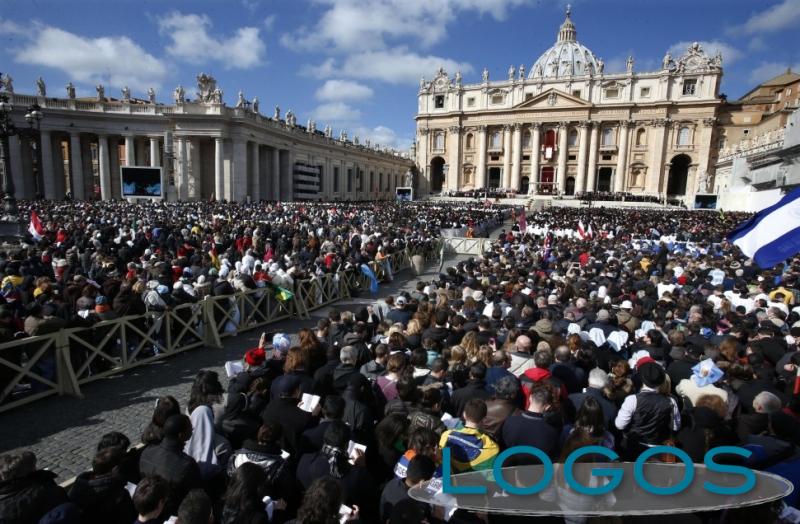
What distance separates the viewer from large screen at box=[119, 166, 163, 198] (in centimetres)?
3306

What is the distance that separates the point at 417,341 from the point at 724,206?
55.2 metres

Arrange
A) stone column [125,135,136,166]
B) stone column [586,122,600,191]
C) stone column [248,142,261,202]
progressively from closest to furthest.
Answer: stone column [125,135,136,166], stone column [248,142,261,202], stone column [586,122,600,191]

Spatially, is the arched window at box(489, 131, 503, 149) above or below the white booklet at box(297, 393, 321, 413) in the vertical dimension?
above

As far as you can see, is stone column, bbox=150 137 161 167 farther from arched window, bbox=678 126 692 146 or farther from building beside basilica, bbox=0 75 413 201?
arched window, bbox=678 126 692 146

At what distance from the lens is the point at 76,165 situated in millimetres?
42531

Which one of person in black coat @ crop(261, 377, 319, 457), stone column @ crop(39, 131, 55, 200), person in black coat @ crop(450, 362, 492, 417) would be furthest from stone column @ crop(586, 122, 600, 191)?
person in black coat @ crop(261, 377, 319, 457)

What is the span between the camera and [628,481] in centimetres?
293

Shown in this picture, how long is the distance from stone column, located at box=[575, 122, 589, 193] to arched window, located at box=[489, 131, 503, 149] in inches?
492

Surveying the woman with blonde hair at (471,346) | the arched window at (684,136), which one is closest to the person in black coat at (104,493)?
the woman with blonde hair at (471,346)

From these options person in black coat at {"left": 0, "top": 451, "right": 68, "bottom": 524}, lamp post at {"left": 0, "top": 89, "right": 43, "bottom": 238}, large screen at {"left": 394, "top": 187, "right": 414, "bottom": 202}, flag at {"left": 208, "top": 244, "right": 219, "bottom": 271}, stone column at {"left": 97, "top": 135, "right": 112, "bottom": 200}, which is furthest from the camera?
large screen at {"left": 394, "top": 187, "right": 414, "bottom": 202}

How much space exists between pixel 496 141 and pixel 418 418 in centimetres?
7809

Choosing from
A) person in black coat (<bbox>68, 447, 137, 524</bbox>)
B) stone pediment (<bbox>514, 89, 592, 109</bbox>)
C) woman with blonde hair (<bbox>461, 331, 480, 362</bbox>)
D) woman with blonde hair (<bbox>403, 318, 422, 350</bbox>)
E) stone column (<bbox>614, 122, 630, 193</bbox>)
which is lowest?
person in black coat (<bbox>68, 447, 137, 524</bbox>)

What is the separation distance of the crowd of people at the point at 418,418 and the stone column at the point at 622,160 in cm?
6947

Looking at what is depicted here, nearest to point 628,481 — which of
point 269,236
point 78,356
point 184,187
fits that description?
point 78,356
